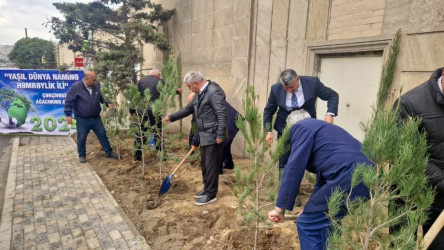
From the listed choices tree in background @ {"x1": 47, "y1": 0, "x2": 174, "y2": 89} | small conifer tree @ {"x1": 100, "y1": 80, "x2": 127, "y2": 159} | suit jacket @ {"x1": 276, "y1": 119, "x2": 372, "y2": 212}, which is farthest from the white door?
tree in background @ {"x1": 47, "y1": 0, "x2": 174, "y2": 89}

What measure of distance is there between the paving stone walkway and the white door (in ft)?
10.6

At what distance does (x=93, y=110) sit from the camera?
5719mm

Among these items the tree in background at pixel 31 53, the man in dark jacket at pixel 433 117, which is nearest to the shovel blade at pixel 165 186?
the man in dark jacket at pixel 433 117

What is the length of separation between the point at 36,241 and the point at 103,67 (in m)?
6.84

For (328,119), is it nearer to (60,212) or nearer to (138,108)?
(138,108)

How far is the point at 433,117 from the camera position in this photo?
2.06m

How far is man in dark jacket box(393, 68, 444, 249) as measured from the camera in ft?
6.59

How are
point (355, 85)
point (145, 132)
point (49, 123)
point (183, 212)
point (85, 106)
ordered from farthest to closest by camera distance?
point (49, 123) → point (85, 106) → point (145, 132) → point (355, 85) → point (183, 212)

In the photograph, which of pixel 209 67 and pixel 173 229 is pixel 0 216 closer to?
pixel 173 229

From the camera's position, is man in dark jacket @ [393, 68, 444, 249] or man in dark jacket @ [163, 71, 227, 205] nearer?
man in dark jacket @ [393, 68, 444, 249]

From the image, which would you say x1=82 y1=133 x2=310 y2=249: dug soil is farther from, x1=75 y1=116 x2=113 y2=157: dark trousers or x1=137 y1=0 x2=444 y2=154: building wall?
x1=137 y1=0 x2=444 y2=154: building wall

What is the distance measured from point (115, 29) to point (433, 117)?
11.7 meters

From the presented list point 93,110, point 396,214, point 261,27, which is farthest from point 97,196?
point 261,27

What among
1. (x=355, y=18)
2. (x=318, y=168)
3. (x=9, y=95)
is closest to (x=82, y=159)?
(x=9, y=95)
